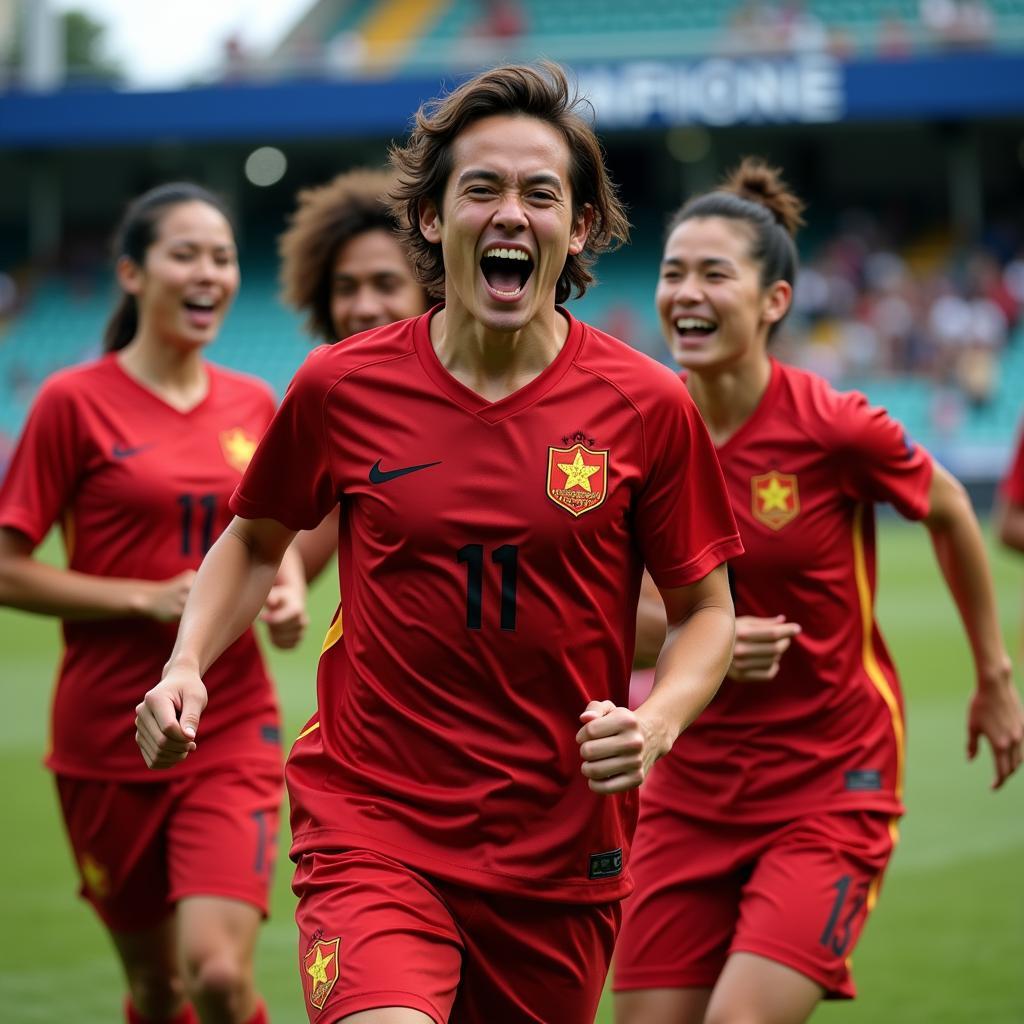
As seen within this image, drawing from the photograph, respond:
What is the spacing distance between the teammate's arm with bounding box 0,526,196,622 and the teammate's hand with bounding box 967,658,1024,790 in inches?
91.9

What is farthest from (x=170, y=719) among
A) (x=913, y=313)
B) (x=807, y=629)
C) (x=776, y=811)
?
(x=913, y=313)

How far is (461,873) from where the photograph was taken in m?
3.33

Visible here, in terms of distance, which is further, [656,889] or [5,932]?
[5,932]

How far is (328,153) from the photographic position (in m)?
35.2

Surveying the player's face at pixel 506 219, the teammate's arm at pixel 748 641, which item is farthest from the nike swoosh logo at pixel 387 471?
the teammate's arm at pixel 748 641

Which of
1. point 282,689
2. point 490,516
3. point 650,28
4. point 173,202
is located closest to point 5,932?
point 173,202

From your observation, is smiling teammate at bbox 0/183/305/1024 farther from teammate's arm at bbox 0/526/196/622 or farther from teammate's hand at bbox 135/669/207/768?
teammate's hand at bbox 135/669/207/768

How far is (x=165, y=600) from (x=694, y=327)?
5.62 feet

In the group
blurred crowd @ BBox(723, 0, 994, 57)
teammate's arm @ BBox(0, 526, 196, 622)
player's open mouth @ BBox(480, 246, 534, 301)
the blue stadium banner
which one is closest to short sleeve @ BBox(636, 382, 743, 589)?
player's open mouth @ BBox(480, 246, 534, 301)

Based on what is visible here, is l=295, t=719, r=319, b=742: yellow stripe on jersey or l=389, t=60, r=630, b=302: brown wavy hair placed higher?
l=389, t=60, r=630, b=302: brown wavy hair

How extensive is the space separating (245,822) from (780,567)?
1694 mm

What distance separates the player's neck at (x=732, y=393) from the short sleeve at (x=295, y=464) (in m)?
1.52

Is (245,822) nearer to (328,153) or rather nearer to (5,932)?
(5,932)

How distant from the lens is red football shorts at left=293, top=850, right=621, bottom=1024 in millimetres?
3156
